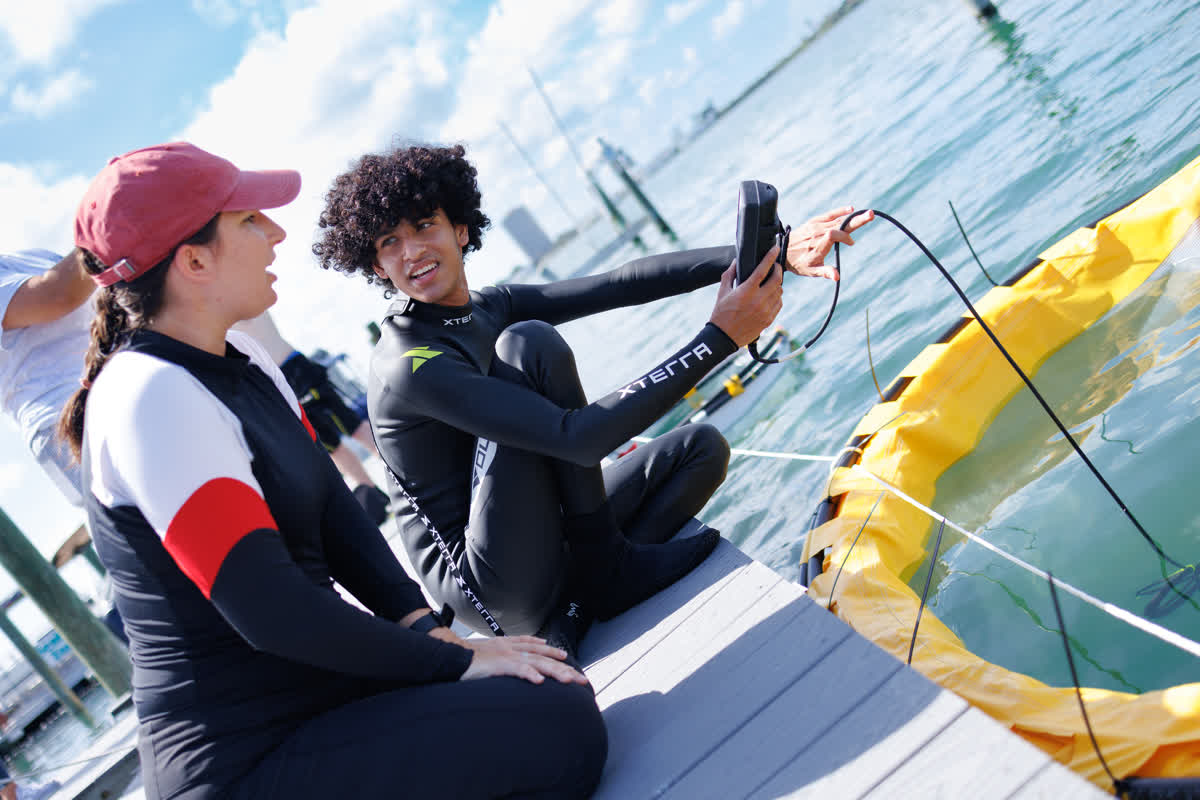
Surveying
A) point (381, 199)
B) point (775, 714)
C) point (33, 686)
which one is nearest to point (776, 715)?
point (775, 714)

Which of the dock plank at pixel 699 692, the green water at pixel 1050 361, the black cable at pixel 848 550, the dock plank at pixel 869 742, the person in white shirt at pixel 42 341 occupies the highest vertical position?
the person in white shirt at pixel 42 341

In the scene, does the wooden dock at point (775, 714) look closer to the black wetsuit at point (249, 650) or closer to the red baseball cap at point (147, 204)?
the black wetsuit at point (249, 650)

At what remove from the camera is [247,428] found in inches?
57.0

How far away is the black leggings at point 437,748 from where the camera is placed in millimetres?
1325

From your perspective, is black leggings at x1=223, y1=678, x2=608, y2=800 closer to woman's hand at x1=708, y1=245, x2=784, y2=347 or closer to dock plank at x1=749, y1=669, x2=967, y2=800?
dock plank at x1=749, y1=669, x2=967, y2=800

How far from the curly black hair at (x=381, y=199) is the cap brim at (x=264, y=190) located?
57 centimetres

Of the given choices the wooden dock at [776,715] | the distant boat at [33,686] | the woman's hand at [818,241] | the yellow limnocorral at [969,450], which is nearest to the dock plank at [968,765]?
the wooden dock at [776,715]

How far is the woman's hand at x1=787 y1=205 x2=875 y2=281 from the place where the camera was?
206 cm

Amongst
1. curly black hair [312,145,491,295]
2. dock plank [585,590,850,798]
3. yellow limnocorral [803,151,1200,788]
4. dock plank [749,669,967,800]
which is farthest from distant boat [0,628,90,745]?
dock plank [749,669,967,800]

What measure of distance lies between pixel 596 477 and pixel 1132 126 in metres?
6.21

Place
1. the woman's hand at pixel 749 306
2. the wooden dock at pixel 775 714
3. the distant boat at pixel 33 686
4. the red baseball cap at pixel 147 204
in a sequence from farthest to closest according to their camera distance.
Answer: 1. the distant boat at pixel 33 686
2. the woman's hand at pixel 749 306
3. the red baseball cap at pixel 147 204
4. the wooden dock at pixel 775 714

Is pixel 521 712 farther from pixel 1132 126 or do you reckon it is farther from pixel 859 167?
pixel 859 167

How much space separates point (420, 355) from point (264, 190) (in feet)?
1.67

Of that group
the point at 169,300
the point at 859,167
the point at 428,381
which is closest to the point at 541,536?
the point at 428,381
